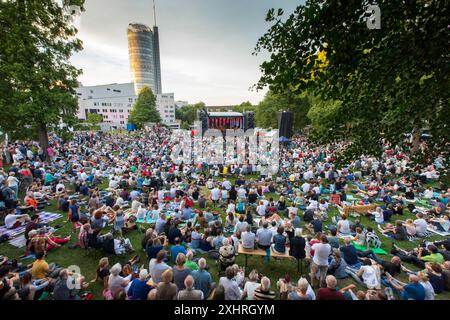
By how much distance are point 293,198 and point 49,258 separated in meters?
10.6

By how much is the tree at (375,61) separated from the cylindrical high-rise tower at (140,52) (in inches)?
5352

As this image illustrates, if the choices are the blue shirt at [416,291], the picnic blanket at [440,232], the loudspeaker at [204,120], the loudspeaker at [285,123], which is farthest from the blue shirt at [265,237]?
the loudspeaker at [204,120]

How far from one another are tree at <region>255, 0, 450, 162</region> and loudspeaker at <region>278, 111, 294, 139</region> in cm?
2535

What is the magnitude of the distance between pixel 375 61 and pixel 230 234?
22.8ft

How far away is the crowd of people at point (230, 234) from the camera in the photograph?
451cm

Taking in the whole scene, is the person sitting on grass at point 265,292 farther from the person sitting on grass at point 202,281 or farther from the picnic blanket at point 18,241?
the picnic blanket at point 18,241

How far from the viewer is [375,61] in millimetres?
3494

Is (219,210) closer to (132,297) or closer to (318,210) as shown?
(318,210)

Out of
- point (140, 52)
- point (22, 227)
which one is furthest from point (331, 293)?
point (140, 52)

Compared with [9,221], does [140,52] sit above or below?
above

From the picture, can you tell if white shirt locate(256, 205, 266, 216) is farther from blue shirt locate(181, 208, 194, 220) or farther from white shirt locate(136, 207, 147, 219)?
white shirt locate(136, 207, 147, 219)

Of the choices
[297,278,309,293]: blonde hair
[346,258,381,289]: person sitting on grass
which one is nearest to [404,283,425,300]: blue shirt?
[346,258,381,289]: person sitting on grass

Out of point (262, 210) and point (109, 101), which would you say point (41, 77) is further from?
point (109, 101)

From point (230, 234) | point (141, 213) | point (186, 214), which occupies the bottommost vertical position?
point (230, 234)
